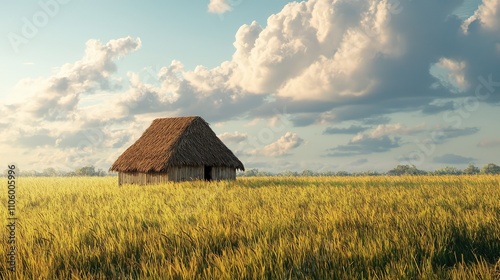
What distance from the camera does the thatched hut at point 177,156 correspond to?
1030 inches

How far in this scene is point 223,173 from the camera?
2869 cm

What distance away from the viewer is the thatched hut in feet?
85.9

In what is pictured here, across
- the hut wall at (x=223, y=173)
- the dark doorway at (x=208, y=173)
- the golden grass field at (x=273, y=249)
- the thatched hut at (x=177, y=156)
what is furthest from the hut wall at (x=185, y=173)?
the golden grass field at (x=273, y=249)

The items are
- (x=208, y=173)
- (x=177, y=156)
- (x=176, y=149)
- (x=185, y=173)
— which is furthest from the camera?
(x=208, y=173)

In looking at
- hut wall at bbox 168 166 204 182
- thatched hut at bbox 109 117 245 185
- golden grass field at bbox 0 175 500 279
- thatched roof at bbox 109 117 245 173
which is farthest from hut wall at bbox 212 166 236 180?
golden grass field at bbox 0 175 500 279

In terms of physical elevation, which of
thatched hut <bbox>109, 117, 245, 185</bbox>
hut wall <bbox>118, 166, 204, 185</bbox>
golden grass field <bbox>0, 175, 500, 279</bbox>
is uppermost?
thatched hut <bbox>109, 117, 245, 185</bbox>

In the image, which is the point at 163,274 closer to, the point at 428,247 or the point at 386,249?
the point at 386,249

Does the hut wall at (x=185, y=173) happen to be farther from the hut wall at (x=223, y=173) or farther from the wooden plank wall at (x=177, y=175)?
the hut wall at (x=223, y=173)

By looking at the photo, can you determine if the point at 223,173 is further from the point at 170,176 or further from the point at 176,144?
the point at 170,176

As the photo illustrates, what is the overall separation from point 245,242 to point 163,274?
7.27 feet

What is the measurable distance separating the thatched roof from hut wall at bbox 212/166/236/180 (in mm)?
415

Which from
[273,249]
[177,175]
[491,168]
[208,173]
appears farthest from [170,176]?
[491,168]

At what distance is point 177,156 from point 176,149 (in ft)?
1.67

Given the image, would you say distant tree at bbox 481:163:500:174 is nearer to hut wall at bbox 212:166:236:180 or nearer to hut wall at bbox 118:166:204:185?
hut wall at bbox 212:166:236:180
